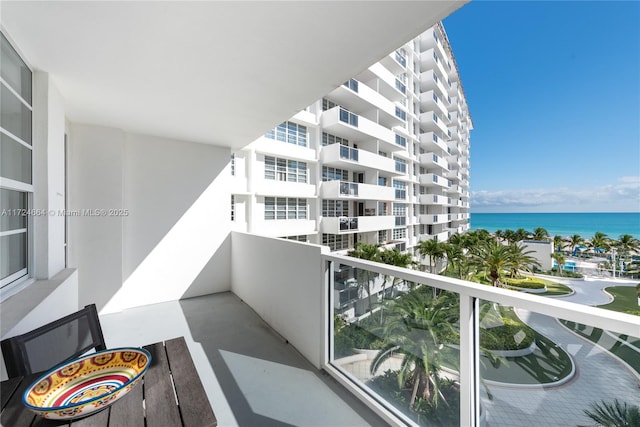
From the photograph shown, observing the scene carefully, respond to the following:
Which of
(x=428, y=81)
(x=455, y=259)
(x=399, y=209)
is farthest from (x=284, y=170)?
(x=428, y=81)

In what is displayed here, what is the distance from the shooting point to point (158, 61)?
2555 mm

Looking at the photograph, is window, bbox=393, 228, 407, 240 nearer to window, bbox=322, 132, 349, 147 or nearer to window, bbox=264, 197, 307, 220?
window, bbox=322, 132, 349, 147

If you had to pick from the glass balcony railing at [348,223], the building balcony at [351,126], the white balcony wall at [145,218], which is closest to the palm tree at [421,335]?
the white balcony wall at [145,218]

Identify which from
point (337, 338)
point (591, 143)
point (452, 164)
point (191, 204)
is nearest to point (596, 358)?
point (337, 338)

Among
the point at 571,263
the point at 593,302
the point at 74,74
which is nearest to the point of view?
the point at 74,74

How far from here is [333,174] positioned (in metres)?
13.0

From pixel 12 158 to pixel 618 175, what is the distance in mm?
81749

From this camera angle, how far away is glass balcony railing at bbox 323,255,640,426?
1.18 m

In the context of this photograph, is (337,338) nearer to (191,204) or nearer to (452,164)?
(191,204)

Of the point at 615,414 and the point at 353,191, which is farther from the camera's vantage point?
the point at 353,191

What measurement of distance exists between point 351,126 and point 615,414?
12281mm

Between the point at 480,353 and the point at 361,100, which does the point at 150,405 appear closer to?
the point at 480,353

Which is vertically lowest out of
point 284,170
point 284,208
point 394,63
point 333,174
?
point 284,208

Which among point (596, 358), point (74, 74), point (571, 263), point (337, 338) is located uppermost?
point (74, 74)
